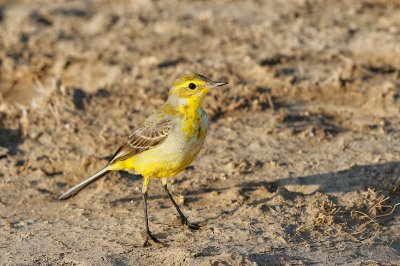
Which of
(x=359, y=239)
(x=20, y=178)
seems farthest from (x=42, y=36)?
(x=359, y=239)

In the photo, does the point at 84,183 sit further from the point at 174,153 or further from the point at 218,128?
the point at 218,128

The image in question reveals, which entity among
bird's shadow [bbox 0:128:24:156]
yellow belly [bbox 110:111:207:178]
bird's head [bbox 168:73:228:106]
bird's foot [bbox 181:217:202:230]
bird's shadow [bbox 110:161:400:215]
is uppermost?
bird's head [bbox 168:73:228:106]

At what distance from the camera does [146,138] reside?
8.01m

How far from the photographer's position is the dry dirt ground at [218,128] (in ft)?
25.3

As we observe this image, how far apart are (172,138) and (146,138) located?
44 centimetres

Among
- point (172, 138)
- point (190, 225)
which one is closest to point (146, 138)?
point (172, 138)

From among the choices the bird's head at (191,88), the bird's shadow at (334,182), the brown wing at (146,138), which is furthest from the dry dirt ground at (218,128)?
the bird's head at (191,88)

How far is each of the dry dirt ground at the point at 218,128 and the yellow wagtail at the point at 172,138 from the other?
23.6 inches

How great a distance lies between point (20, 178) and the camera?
9.20 m

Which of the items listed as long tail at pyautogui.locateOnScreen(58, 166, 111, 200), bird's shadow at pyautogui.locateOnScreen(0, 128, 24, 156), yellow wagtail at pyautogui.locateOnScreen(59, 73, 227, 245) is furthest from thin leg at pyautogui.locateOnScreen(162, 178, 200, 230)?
bird's shadow at pyautogui.locateOnScreen(0, 128, 24, 156)

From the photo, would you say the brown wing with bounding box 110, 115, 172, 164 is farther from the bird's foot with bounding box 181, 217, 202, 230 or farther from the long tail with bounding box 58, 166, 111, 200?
the bird's foot with bounding box 181, 217, 202, 230

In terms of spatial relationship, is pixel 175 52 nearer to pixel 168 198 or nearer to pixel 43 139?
pixel 43 139

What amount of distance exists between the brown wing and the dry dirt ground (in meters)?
0.73

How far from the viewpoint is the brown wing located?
25.7ft
